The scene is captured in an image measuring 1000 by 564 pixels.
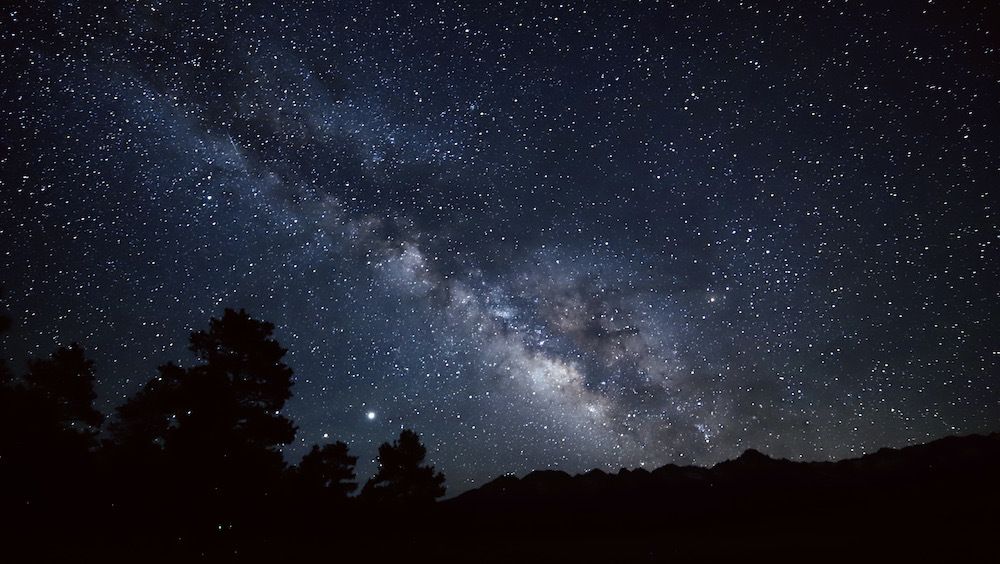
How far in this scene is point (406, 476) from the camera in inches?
1258

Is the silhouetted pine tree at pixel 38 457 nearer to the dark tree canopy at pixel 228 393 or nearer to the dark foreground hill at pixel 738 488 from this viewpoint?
the dark tree canopy at pixel 228 393

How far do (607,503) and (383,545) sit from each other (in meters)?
102

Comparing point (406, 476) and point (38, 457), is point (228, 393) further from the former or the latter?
point (406, 476)

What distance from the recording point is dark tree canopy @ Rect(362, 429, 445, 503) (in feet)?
102

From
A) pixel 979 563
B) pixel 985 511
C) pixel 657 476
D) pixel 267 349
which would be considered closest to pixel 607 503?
pixel 657 476

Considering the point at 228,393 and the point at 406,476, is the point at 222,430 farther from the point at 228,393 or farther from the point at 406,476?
the point at 406,476

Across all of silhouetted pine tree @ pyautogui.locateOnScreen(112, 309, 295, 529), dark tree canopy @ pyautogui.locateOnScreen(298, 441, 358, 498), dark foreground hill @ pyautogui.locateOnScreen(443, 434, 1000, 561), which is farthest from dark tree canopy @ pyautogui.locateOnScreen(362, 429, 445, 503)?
dark foreground hill @ pyautogui.locateOnScreen(443, 434, 1000, 561)

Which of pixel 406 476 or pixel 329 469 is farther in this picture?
pixel 406 476

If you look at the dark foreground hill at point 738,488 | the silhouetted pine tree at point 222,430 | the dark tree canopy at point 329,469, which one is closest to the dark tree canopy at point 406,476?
the dark tree canopy at point 329,469

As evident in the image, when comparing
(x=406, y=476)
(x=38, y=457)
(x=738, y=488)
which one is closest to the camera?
(x=38, y=457)

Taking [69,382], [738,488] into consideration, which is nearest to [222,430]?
[69,382]

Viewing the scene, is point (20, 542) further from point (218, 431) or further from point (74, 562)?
point (218, 431)

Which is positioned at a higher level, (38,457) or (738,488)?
(38,457)

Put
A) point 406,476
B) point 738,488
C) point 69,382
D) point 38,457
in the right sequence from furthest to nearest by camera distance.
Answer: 1. point 738,488
2. point 406,476
3. point 69,382
4. point 38,457
